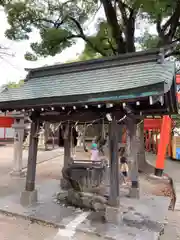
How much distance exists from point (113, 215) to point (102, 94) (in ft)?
9.59

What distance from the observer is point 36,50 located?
11836 mm

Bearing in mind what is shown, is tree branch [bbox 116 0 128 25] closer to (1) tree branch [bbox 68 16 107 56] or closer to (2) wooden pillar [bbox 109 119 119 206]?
(1) tree branch [bbox 68 16 107 56]

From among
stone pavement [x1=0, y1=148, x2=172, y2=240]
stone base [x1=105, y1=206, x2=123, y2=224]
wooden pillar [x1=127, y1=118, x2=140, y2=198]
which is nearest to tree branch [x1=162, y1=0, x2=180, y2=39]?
wooden pillar [x1=127, y1=118, x2=140, y2=198]

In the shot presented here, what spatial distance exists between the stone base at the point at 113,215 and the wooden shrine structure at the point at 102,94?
177mm

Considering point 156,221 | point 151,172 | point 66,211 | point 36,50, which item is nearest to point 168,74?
point 156,221

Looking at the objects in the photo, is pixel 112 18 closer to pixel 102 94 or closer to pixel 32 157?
pixel 102 94

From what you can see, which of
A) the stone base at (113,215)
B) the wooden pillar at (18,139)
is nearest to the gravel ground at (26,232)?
the stone base at (113,215)

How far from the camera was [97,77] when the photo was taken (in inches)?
238

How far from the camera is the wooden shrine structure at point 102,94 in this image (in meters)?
4.82

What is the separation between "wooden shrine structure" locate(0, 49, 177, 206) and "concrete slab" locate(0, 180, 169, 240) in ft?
1.79

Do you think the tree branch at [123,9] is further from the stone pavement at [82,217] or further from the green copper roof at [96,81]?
the stone pavement at [82,217]

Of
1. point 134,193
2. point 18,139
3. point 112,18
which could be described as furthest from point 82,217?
point 112,18

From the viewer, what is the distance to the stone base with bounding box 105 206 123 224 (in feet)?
17.6

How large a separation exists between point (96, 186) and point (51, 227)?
197 cm
